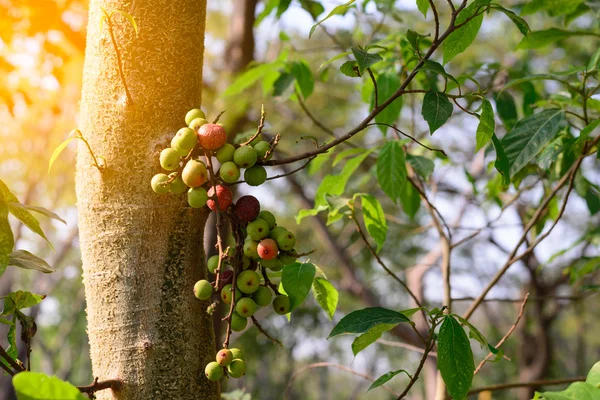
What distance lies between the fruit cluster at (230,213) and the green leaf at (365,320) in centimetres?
11

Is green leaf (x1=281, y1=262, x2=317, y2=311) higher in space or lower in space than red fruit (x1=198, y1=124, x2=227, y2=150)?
lower

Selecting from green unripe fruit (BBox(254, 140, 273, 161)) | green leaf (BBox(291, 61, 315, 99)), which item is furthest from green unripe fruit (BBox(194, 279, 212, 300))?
Answer: green leaf (BBox(291, 61, 315, 99))

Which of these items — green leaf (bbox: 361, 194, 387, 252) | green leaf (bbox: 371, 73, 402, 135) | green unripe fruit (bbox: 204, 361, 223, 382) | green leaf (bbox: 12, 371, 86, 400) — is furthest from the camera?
green leaf (bbox: 371, 73, 402, 135)

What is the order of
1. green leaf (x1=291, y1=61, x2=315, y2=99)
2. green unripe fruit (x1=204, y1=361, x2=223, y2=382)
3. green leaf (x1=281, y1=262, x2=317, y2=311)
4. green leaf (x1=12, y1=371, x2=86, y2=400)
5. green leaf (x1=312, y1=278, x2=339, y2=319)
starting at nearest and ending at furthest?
green leaf (x1=12, y1=371, x2=86, y2=400), green unripe fruit (x1=204, y1=361, x2=223, y2=382), green leaf (x1=281, y1=262, x2=317, y2=311), green leaf (x1=312, y1=278, x2=339, y2=319), green leaf (x1=291, y1=61, x2=315, y2=99)

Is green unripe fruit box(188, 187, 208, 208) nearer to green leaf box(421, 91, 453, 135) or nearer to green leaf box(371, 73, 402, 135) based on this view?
green leaf box(421, 91, 453, 135)

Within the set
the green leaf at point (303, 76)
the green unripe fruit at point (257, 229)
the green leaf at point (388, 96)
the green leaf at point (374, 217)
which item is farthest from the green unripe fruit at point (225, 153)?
the green leaf at point (303, 76)

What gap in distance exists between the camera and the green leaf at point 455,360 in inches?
29.8

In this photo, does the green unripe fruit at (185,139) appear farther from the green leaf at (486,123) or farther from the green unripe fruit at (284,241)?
the green leaf at (486,123)

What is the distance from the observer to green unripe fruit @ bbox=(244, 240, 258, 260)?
31.2 inches

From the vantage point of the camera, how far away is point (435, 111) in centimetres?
83

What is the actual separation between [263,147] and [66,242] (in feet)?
21.5

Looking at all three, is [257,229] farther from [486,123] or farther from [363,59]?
[486,123]

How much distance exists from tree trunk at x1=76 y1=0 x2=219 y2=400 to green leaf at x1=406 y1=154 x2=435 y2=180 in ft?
2.25

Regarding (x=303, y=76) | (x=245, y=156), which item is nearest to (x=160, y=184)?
(x=245, y=156)
